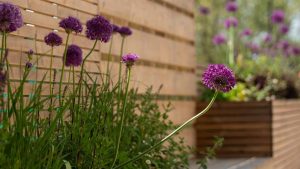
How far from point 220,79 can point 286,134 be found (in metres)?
3.77

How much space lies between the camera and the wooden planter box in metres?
5.21

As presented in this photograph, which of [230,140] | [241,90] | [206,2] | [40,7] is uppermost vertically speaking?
[206,2]

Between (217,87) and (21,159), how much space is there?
76cm

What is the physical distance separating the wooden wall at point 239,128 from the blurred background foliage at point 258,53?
0.29m

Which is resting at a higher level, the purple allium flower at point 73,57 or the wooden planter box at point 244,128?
the purple allium flower at point 73,57

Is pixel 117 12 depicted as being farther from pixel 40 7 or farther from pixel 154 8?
pixel 40 7

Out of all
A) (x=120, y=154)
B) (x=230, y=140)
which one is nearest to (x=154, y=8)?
(x=230, y=140)

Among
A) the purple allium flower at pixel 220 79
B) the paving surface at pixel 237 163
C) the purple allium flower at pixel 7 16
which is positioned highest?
the purple allium flower at pixel 7 16

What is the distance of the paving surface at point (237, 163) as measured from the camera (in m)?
4.29

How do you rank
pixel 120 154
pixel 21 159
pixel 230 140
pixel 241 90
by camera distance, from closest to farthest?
1. pixel 21 159
2. pixel 120 154
3. pixel 230 140
4. pixel 241 90

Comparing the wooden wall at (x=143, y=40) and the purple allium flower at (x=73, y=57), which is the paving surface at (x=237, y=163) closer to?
the wooden wall at (x=143, y=40)

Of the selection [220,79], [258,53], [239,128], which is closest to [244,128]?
[239,128]

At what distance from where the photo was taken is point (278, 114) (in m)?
5.51

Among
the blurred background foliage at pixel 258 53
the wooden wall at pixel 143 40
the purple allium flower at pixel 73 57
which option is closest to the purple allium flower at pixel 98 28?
the purple allium flower at pixel 73 57
